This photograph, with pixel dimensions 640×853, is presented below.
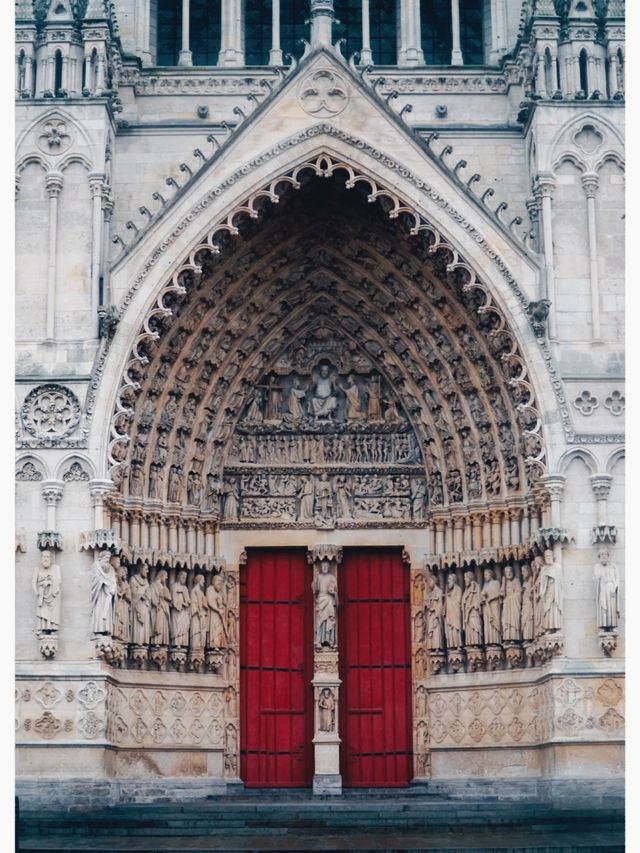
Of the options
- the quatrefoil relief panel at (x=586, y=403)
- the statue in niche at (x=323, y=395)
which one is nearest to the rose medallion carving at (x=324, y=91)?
the statue in niche at (x=323, y=395)

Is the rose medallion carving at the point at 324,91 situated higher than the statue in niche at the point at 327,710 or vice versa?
the rose medallion carving at the point at 324,91

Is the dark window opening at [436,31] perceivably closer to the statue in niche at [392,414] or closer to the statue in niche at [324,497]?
the statue in niche at [392,414]

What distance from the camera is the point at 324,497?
20703 mm

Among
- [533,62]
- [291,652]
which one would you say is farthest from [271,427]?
[533,62]

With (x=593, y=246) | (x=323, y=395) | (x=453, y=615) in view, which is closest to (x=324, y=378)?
(x=323, y=395)

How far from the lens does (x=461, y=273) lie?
1947 centimetres

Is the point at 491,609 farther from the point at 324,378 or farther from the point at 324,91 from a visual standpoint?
the point at 324,91

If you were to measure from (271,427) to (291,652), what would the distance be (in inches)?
109

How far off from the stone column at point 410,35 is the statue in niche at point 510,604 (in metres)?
6.38

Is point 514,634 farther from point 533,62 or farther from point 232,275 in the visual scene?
point 533,62

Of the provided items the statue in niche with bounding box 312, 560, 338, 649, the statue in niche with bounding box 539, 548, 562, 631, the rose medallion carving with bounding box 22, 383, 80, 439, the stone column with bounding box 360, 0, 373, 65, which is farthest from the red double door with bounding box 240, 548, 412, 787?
the stone column with bounding box 360, 0, 373, 65

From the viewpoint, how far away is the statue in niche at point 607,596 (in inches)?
717

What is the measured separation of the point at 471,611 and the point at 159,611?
361 cm

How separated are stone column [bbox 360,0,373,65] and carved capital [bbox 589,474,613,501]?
5.92 metres
